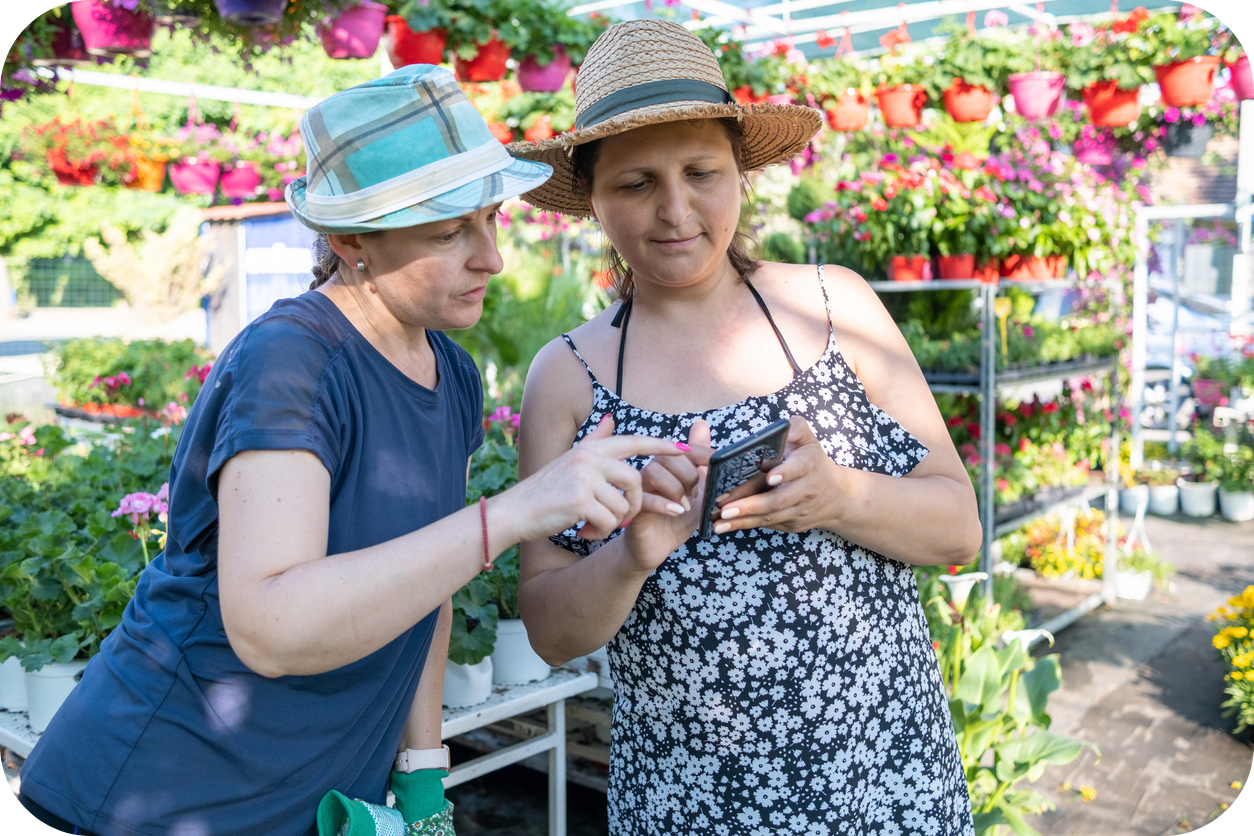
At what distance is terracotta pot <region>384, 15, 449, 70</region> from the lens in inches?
159

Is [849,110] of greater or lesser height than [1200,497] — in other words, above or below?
above

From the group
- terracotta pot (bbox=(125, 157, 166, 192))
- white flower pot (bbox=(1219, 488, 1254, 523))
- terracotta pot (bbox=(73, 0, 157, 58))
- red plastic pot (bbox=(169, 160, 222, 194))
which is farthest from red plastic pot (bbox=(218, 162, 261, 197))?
white flower pot (bbox=(1219, 488, 1254, 523))

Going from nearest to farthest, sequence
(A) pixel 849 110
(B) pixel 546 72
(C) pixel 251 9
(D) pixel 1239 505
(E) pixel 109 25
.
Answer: (C) pixel 251 9 < (E) pixel 109 25 < (B) pixel 546 72 < (A) pixel 849 110 < (D) pixel 1239 505

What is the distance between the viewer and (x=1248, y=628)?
12.6 ft

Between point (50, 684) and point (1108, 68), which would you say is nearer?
point (50, 684)

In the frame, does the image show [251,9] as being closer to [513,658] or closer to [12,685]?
[12,685]

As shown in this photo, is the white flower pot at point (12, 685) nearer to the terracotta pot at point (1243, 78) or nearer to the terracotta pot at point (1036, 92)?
the terracotta pot at point (1036, 92)

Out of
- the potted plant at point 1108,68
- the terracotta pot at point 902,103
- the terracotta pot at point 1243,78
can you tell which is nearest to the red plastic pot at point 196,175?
the terracotta pot at point 902,103

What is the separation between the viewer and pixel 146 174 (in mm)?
A: 8031

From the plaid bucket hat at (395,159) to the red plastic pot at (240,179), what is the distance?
26.9 ft

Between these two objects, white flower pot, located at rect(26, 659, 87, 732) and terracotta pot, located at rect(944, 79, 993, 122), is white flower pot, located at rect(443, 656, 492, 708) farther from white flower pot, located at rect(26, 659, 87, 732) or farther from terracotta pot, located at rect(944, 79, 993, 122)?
terracotta pot, located at rect(944, 79, 993, 122)

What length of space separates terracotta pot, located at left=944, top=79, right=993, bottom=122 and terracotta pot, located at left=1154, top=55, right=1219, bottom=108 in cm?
88

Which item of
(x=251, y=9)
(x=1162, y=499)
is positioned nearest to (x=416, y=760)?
(x=251, y=9)

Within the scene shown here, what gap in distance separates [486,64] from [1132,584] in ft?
15.1
